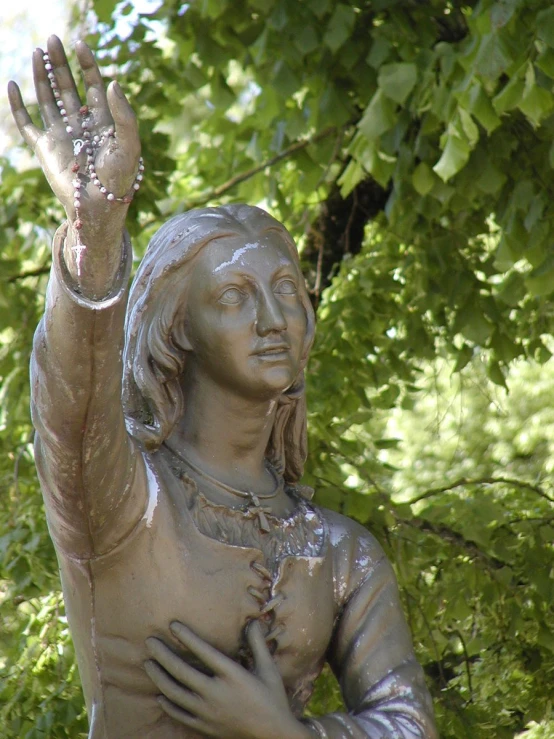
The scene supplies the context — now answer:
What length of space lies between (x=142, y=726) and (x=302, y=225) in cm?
319

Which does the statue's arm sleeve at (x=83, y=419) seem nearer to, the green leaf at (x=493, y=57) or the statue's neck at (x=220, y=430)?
the statue's neck at (x=220, y=430)

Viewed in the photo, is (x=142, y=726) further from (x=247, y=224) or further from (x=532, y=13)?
(x=532, y=13)

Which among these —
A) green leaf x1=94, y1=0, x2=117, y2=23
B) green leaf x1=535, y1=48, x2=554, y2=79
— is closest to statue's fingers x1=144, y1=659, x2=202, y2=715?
green leaf x1=535, y1=48, x2=554, y2=79

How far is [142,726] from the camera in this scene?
9.00 ft

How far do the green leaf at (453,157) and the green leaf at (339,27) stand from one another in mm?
746

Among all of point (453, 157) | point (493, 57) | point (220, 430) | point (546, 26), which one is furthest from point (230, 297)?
point (546, 26)

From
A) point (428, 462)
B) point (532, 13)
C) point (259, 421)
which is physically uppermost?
point (532, 13)

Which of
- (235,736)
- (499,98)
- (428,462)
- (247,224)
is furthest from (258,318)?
(428,462)

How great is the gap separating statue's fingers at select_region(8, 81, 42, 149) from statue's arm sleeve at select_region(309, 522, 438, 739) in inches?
44.1

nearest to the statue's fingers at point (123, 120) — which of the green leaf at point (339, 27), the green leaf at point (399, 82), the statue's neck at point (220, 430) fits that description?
the statue's neck at point (220, 430)

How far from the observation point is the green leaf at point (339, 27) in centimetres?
458

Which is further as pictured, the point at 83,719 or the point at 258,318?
the point at 83,719

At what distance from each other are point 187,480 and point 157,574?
0.74ft

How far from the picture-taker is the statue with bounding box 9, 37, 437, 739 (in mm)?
2395
